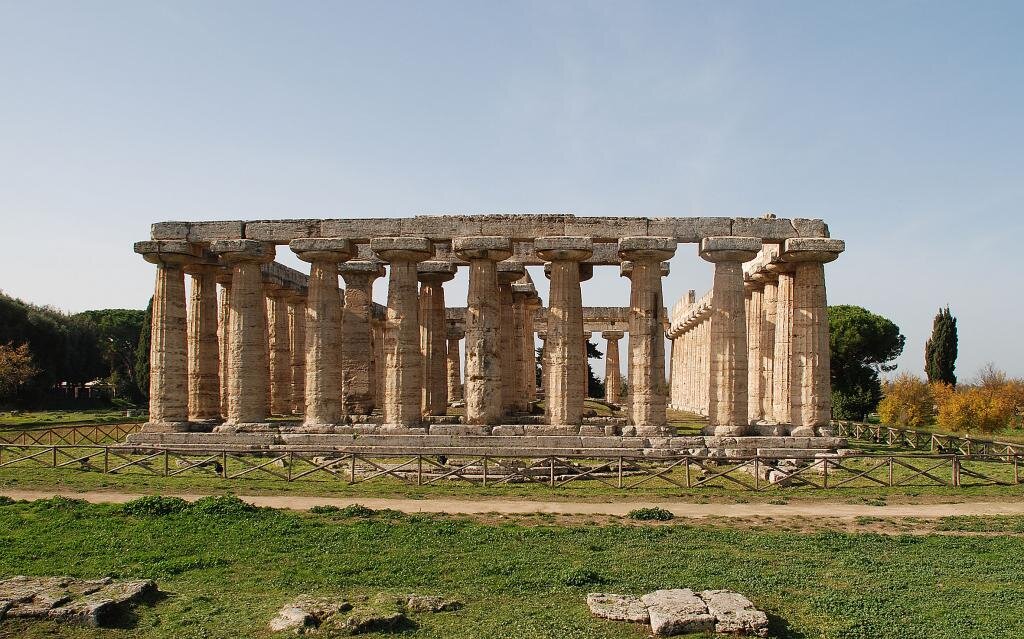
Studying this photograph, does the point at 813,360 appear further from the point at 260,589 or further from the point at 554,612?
the point at 260,589

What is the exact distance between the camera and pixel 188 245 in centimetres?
2938

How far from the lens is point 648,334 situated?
27.5 m

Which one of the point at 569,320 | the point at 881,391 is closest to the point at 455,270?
the point at 569,320

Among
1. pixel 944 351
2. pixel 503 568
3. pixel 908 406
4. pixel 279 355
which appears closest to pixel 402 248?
pixel 279 355

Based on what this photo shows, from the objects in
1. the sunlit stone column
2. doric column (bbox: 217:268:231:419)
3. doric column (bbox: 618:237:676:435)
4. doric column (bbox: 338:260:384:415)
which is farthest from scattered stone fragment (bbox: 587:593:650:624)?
doric column (bbox: 217:268:231:419)

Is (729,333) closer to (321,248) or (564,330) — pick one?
(564,330)

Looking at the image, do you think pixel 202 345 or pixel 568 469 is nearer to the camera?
pixel 568 469

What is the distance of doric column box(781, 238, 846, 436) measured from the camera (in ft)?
89.0

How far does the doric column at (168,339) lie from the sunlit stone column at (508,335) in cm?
1356

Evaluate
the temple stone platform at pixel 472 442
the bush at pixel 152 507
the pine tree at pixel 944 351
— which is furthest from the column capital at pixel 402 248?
the pine tree at pixel 944 351

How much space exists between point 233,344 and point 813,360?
23070mm

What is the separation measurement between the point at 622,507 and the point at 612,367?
135 ft

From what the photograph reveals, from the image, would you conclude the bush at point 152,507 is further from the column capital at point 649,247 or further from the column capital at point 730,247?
the column capital at point 730,247

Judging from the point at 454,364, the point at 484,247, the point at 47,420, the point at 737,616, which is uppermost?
the point at 484,247
